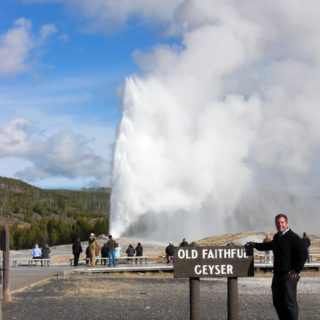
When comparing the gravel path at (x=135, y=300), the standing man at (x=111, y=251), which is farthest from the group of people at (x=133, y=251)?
the gravel path at (x=135, y=300)

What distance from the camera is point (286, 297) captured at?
8648mm

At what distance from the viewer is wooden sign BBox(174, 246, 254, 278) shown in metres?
9.29

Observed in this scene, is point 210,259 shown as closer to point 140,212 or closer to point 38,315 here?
point 38,315

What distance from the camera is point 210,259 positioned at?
9.34 metres

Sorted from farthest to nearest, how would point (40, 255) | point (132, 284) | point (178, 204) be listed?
point (178, 204) < point (40, 255) < point (132, 284)

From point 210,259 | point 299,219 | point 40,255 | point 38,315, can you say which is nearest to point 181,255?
point 210,259

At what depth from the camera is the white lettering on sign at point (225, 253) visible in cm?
932

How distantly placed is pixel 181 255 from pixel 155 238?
49.7m

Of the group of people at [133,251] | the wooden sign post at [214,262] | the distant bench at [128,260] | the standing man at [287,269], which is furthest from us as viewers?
the group of people at [133,251]

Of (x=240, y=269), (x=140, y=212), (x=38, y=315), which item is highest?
(x=140, y=212)

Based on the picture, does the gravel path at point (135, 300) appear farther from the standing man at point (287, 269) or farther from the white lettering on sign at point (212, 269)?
the standing man at point (287, 269)

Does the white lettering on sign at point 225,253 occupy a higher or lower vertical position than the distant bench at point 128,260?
higher

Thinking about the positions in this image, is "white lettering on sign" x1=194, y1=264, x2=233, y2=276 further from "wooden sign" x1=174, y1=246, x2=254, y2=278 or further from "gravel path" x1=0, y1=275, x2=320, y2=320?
"gravel path" x1=0, y1=275, x2=320, y2=320

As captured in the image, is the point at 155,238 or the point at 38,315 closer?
the point at 38,315
